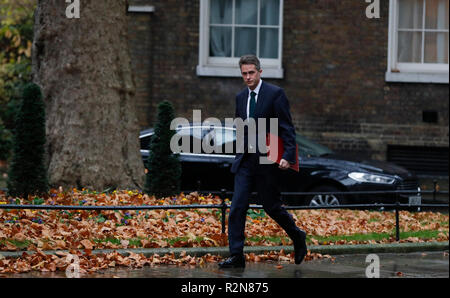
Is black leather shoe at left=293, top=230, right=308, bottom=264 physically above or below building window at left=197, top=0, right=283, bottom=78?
below

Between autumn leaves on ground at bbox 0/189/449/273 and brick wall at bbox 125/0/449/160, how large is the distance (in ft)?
19.5

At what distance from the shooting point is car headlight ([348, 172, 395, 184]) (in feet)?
47.3

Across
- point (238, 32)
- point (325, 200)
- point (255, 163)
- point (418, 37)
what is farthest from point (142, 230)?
point (418, 37)

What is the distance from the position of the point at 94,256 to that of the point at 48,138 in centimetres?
452

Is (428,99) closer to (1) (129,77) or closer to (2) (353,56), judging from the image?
(2) (353,56)

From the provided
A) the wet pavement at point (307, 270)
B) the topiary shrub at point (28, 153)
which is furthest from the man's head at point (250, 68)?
the topiary shrub at point (28, 153)

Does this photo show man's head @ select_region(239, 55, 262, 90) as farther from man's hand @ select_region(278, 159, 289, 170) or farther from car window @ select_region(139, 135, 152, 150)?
car window @ select_region(139, 135, 152, 150)

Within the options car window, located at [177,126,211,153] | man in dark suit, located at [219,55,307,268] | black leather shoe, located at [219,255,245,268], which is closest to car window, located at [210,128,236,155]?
car window, located at [177,126,211,153]

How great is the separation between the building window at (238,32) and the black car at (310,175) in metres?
5.56

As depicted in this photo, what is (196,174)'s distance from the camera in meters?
14.8

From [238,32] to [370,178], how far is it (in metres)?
6.88

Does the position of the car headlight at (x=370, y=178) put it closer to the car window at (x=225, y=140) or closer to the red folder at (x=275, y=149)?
the car window at (x=225, y=140)

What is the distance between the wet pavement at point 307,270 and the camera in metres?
8.52

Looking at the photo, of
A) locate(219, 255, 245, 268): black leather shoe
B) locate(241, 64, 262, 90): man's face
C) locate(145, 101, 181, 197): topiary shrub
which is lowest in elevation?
locate(219, 255, 245, 268): black leather shoe
